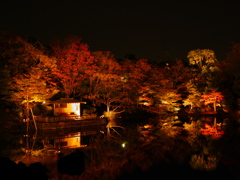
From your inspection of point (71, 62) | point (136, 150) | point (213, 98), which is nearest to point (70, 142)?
point (136, 150)

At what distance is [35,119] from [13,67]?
488 cm

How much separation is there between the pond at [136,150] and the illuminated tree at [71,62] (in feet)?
20.1

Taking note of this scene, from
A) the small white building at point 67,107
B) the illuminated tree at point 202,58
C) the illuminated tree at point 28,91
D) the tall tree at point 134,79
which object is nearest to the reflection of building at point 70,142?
the illuminated tree at point 28,91

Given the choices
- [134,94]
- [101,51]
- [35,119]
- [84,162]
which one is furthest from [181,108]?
[84,162]

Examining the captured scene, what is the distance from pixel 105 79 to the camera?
2591cm

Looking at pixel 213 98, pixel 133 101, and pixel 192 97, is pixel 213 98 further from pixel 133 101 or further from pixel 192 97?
pixel 133 101

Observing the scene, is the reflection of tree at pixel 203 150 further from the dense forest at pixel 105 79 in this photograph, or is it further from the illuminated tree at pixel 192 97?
the illuminated tree at pixel 192 97

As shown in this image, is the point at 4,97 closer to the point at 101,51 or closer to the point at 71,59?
the point at 71,59

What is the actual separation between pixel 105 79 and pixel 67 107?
4.92 meters

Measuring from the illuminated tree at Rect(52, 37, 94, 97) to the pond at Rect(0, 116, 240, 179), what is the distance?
20.1 ft

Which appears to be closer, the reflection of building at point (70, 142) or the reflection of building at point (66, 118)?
the reflection of building at point (70, 142)

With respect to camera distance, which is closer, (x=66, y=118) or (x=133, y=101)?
(x=66, y=118)

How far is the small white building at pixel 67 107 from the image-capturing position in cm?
2298

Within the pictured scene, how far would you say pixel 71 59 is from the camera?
2466cm
